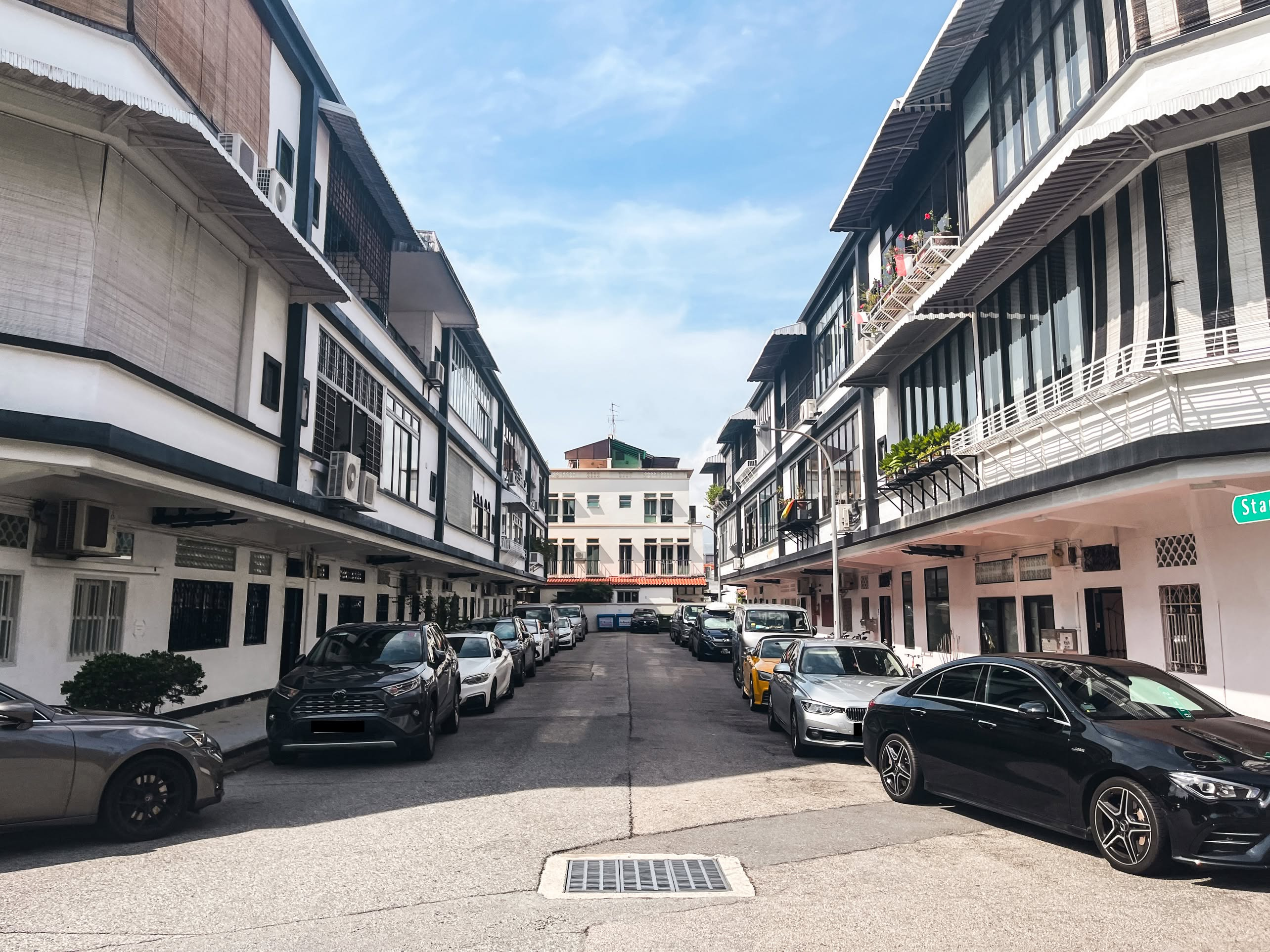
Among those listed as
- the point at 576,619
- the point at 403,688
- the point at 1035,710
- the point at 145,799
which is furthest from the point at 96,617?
the point at 576,619

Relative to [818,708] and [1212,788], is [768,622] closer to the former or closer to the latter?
[818,708]

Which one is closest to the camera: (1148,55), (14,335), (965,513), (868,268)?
(14,335)

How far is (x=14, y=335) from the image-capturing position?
9.88 metres

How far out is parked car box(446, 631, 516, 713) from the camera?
51.8 feet

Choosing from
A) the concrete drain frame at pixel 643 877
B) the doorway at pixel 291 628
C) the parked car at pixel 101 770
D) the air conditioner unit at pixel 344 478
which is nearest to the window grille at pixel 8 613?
the parked car at pixel 101 770

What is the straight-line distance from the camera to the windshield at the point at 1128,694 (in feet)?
23.0

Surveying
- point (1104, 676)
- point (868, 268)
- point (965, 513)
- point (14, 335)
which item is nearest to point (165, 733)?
point (14, 335)

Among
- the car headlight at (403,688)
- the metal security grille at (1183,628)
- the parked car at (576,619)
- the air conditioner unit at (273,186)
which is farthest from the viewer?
the parked car at (576,619)

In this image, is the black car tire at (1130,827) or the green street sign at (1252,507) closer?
the black car tire at (1130,827)

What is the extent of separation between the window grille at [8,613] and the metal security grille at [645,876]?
7.85 metres

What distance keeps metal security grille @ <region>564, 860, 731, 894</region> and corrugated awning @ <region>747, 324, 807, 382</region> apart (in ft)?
92.1

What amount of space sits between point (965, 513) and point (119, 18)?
45.0 feet

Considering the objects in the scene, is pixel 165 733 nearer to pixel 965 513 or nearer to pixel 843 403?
pixel 965 513

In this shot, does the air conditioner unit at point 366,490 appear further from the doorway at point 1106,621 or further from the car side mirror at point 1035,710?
the car side mirror at point 1035,710
